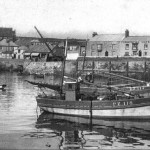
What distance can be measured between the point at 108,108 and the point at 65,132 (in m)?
6.99

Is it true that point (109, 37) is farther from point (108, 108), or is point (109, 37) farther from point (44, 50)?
point (108, 108)

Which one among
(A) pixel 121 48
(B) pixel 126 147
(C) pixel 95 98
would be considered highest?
(A) pixel 121 48

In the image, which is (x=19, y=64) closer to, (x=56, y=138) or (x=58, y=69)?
(x=58, y=69)

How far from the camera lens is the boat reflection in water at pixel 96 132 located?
2906 cm

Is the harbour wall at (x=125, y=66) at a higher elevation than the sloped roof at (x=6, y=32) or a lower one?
lower

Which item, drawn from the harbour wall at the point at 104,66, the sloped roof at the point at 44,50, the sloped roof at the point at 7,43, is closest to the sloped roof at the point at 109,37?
the harbour wall at the point at 104,66

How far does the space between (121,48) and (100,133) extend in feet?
236

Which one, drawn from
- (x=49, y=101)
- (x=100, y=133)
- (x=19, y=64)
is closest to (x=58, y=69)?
(x=19, y=64)

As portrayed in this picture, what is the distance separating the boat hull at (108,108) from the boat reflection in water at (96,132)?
630 millimetres

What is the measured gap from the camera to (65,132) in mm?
33250

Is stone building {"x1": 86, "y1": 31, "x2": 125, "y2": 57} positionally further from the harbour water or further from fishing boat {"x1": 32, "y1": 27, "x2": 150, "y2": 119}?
fishing boat {"x1": 32, "y1": 27, "x2": 150, "y2": 119}

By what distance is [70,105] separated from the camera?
1585 inches

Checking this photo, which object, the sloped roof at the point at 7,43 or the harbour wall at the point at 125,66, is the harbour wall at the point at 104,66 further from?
the sloped roof at the point at 7,43

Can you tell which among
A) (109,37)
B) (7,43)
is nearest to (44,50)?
(109,37)
